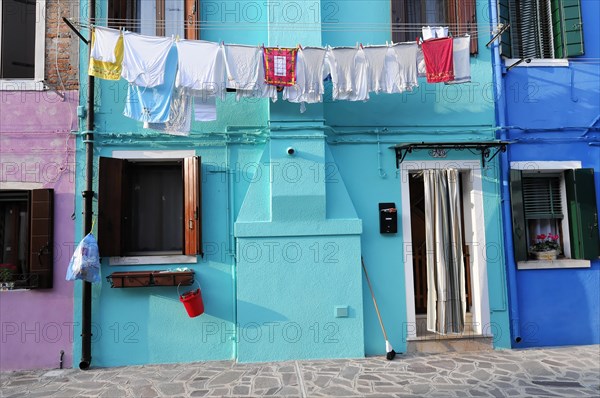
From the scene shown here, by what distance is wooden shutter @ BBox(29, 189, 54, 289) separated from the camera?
236 inches

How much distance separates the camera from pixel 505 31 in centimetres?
697

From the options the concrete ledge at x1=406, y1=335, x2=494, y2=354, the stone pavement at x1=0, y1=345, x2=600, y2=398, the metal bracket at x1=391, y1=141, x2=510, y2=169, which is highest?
the metal bracket at x1=391, y1=141, x2=510, y2=169

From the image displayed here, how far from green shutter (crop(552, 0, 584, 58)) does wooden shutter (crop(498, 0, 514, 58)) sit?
2.61ft

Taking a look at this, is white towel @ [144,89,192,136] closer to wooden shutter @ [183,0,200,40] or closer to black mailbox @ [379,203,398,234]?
wooden shutter @ [183,0,200,40]

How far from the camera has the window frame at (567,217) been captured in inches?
260

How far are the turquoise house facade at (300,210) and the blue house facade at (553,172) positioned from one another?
0.29m

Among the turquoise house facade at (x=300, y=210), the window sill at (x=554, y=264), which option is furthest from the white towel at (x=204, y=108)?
the window sill at (x=554, y=264)

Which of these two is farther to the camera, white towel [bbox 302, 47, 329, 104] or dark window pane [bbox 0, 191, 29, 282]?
dark window pane [bbox 0, 191, 29, 282]

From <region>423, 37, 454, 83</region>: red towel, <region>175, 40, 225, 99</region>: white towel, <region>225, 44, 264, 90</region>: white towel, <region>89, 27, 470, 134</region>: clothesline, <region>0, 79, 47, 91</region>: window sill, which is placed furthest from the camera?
<region>0, 79, 47, 91</region>: window sill

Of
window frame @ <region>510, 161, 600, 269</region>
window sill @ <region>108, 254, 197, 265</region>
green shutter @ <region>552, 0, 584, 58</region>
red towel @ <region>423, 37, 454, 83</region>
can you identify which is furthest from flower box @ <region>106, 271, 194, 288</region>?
green shutter @ <region>552, 0, 584, 58</region>

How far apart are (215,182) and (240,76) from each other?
1614 millimetres

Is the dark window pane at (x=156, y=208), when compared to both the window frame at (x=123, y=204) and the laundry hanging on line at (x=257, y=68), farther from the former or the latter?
the laundry hanging on line at (x=257, y=68)

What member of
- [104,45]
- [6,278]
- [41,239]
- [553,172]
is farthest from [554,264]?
[6,278]

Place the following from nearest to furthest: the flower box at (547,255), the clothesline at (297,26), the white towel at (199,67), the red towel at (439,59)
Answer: the white towel at (199,67)
the red towel at (439,59)
the clothesline at (297,26)
the flower box at (547,255)
